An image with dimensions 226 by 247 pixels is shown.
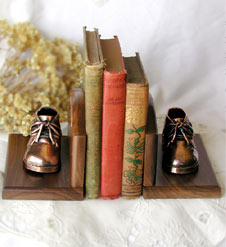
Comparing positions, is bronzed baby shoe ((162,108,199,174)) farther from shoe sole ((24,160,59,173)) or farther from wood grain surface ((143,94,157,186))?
shoe sole ((24,160,59,173))

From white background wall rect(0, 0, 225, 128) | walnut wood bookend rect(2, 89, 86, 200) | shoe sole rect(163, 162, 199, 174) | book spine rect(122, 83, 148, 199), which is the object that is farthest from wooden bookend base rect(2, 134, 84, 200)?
white background wall rect(0, 0, 225, 128)

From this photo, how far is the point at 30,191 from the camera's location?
128 centimetres

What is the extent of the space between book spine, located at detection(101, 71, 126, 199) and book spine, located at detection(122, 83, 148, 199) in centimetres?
1

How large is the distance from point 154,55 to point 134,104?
57cm

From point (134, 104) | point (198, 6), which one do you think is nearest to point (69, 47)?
point (198, 6)

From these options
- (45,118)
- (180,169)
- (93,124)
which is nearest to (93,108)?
(93,124)

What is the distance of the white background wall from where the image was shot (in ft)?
5.42

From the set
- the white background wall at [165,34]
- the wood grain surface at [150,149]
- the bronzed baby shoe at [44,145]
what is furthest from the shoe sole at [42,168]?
the white background wall at [165,34]

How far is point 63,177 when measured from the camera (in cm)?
133

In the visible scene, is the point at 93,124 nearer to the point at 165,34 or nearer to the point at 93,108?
the point at 93,108

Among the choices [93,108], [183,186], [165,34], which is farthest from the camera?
[165,34]

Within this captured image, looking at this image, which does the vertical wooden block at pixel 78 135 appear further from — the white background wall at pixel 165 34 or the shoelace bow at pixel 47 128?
the white background wall at pixel 165 34

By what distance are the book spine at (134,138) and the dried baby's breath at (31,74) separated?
0.38 m

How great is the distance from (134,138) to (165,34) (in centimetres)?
59
